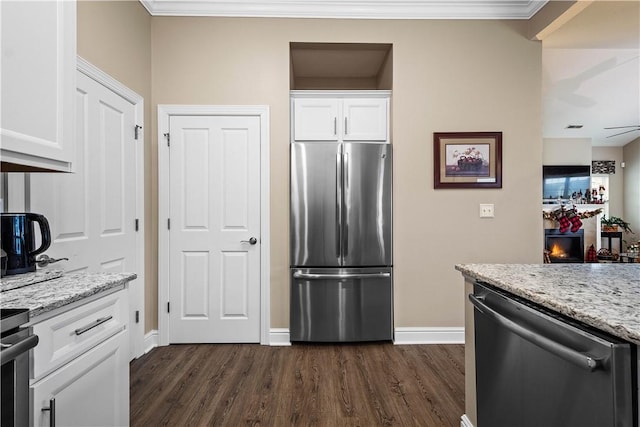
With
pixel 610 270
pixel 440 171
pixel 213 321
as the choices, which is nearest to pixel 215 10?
pixel 440 171

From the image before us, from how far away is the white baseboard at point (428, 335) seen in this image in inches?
119

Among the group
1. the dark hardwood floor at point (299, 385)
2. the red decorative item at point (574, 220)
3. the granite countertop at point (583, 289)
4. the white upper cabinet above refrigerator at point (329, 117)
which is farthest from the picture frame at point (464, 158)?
the red decorative item at point (574, 220)

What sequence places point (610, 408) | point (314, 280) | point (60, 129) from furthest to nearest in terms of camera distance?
point (314, 280) → point (60, 129) → point (610, 408)

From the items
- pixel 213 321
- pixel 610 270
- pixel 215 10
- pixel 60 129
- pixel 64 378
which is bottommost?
pixel 213 321

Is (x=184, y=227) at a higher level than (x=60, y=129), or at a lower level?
lower

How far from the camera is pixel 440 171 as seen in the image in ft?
10.1

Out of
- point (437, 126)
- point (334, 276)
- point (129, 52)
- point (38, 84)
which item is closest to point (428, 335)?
point (334, 276)

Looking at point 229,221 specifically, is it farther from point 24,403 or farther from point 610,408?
point 610,408

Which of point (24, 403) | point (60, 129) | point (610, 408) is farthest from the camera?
point (60, 129)

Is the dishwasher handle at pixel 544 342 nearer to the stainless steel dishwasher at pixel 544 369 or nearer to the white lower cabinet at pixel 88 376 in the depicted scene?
the stainless steel dishwasher at pixel 544 369

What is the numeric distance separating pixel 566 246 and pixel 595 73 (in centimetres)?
430

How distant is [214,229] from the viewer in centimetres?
300

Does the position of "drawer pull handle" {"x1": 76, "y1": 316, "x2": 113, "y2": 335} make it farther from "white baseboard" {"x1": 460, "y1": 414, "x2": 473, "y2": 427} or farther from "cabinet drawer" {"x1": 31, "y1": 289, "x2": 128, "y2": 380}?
"white baseboard" {"x1": 460, "y1": 414, "x2": 473, "y2": 427}

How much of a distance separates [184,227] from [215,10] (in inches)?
75.2
